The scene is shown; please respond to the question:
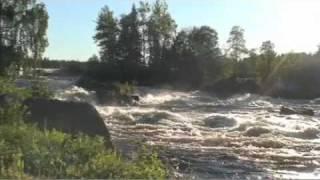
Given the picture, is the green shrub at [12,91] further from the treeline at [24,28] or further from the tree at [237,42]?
the tree at [237,42]

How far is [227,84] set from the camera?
76562mm

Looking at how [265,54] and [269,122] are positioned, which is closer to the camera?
[269,122]

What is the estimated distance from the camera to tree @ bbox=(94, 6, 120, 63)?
290 ft

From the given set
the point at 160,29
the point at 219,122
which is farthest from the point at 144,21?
the point at 219,122

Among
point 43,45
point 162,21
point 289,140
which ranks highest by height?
point 162,21

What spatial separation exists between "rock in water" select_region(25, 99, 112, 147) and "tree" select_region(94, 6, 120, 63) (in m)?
69.4

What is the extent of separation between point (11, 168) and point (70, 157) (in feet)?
9.21

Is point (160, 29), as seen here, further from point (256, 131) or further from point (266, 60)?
point (256, 131)

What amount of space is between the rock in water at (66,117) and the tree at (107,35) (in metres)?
69.4

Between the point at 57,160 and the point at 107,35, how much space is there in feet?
267

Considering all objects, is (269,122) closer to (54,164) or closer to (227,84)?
(54,164)

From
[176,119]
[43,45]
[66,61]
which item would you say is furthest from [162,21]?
[176,119]

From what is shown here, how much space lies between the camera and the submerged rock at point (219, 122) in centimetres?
3217

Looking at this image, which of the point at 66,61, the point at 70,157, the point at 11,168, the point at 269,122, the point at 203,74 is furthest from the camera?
the point at 66,61
